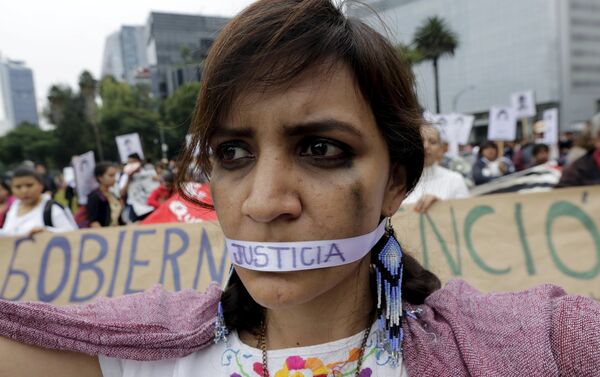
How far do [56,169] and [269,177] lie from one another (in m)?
60.1

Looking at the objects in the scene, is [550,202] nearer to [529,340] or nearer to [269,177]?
[529,340]

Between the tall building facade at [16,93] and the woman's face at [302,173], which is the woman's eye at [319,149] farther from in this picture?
the tall building facade at [16,93]

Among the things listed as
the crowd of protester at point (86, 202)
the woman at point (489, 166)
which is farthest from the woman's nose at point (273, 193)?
the woman at point (489, 166)

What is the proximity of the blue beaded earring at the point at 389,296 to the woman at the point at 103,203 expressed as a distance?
4809 mm

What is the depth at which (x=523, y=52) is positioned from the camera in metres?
61.0

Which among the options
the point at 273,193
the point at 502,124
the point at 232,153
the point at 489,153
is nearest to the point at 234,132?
the point at 232,153

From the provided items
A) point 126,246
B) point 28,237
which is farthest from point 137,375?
point 28,237

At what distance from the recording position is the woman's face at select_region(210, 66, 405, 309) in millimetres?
942

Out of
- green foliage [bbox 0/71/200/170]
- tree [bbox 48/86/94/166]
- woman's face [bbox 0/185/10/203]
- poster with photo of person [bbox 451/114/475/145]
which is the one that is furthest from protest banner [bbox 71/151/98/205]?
tree [bbox 48/86/94/166]

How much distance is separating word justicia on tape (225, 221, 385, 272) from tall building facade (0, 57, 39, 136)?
12790 centimetres

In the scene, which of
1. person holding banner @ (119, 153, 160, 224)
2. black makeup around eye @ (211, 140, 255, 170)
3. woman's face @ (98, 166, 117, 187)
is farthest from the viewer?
woman's face @ (98, 166, 117, 187)

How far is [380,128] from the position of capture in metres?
1.04

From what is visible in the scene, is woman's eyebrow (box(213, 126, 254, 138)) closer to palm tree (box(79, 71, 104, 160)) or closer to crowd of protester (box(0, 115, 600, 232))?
crowd of protester (box(0, 115, 600, 232))

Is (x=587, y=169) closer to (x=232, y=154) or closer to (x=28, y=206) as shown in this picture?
(x=232, y=154)
